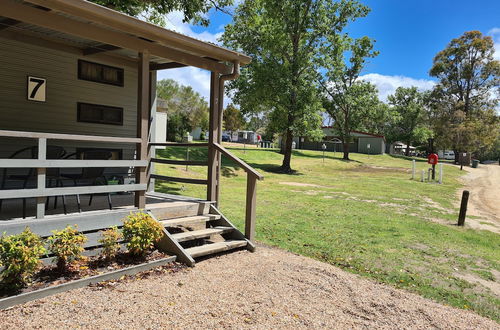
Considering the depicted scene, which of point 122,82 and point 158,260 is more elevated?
point 122,82

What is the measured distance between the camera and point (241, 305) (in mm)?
3902

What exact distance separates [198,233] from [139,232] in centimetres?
121

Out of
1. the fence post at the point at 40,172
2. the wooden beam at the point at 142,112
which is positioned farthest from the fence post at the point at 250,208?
the fence post at the point at 40,172

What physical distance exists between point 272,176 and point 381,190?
6.28 m

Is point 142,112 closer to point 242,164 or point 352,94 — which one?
point 242,164

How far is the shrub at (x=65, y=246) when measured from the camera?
3945mm

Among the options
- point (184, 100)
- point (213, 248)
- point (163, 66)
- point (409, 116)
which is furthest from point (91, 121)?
point (409, 116)

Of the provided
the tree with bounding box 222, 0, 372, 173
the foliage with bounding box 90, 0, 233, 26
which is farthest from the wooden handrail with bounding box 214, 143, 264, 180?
the tree with bounding box 222, 0, 372, 173

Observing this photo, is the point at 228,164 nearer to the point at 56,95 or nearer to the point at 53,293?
the point at 56,95

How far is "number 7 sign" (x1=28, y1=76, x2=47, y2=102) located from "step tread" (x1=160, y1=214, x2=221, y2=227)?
3.53 metres

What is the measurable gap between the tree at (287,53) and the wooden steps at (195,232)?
15197mm

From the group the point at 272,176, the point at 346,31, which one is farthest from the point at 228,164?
the point at 346,31

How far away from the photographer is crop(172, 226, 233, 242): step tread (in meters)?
5.39

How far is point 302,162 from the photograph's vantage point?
97.9ft
